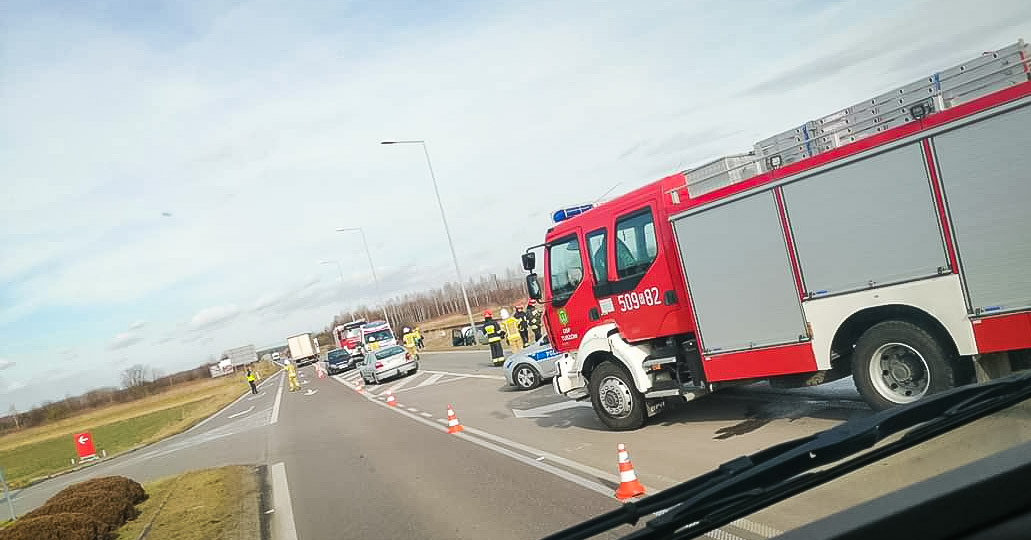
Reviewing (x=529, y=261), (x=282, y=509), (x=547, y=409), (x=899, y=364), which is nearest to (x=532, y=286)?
(x=529, y=261)

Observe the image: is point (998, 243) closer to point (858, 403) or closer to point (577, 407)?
point (858, 403)

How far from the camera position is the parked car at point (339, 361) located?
156 feet

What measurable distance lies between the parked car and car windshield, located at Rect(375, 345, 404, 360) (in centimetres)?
1933

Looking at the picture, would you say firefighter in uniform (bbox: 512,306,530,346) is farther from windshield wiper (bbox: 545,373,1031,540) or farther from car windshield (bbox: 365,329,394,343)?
windshield wiper (bbox: 545,373,1031,540)

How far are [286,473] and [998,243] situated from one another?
10.5m

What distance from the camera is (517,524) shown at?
21.2 feet

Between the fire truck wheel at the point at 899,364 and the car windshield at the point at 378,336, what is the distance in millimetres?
41625

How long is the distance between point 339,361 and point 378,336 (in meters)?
2.92

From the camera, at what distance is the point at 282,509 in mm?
9312

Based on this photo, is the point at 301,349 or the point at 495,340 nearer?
the point at 495,340

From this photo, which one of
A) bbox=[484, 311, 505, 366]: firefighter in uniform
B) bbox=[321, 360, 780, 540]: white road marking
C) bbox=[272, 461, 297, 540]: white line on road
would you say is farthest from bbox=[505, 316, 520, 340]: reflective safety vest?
bbox=[272, 461, 297, 540]: white line on road

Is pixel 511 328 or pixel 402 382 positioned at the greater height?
pixel 511 328

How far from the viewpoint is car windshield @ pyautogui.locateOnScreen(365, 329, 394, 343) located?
155 ft

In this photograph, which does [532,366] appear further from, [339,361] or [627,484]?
[339,361]
